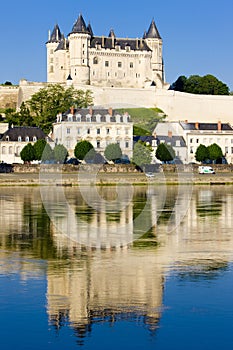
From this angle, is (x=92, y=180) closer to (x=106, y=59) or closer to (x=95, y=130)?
(x=95, y=130)

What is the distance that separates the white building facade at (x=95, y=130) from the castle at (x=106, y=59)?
19.3 m

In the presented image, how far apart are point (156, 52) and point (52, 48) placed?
9612mm

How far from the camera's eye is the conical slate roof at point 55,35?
74.4 metres

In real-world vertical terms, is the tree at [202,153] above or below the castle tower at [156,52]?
below

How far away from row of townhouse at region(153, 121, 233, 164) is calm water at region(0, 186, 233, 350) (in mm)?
33350

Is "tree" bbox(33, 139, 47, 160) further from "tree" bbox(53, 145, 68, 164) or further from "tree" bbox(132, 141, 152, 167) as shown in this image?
"tree" bbox(132, 141, 152, 167)

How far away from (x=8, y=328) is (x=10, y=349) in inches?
30.4

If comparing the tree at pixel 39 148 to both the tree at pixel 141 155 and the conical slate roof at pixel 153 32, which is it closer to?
the tree at pixel 141 155

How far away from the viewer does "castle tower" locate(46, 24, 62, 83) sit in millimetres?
73000

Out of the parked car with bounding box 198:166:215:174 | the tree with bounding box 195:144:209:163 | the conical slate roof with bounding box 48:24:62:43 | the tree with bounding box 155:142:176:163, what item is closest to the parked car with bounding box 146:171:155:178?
the parked car with bounding box 198:166:215:174

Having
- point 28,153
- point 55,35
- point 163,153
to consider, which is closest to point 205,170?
point 163,153

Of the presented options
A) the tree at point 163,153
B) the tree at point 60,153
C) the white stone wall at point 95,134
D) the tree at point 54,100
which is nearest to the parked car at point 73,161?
the tree at point 60,153

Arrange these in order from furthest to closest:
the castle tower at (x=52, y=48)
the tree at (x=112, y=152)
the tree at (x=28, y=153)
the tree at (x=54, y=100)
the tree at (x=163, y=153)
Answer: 1. the castle tower at (x=52, y=48)
2. the tree at (x=54, y=100)
3. the tree at (x=163, y=153)
4. the tree at (x=112, y=152)
5. the tree at (x=28, y=153)

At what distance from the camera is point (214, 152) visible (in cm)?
5347
